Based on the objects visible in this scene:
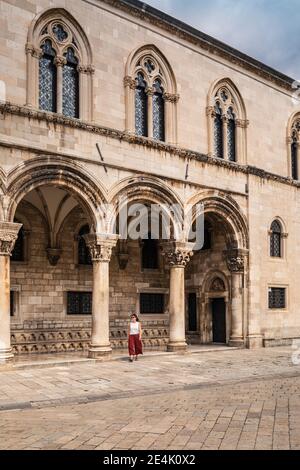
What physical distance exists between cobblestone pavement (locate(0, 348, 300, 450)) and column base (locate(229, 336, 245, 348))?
407cm

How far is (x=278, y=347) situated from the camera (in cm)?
2055

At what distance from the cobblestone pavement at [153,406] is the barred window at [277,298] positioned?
5.84 metres

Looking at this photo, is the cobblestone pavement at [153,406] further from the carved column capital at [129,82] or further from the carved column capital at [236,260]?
the carved column capital at [129,82]

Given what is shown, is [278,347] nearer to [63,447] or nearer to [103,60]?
[103,60]

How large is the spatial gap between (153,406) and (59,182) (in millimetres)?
7517

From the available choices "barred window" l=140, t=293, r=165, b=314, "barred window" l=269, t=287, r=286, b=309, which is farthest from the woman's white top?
"barred window" l=269, t=287, r=286, b=309

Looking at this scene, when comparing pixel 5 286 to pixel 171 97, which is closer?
pixel 5 286

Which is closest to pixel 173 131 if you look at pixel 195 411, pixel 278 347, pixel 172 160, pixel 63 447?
pixel 172 160

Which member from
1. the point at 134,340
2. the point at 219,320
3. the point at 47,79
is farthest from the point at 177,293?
the point at 47,79

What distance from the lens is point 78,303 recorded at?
19203 millimetres

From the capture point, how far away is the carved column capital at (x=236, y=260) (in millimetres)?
19828

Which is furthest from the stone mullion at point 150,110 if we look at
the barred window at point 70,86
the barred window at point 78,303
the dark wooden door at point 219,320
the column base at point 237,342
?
the column base at point 237,342

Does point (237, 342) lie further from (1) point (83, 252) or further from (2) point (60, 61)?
(2) point (60, 61)

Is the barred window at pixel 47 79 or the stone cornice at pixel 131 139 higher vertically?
the barred window at pixel 47 79
